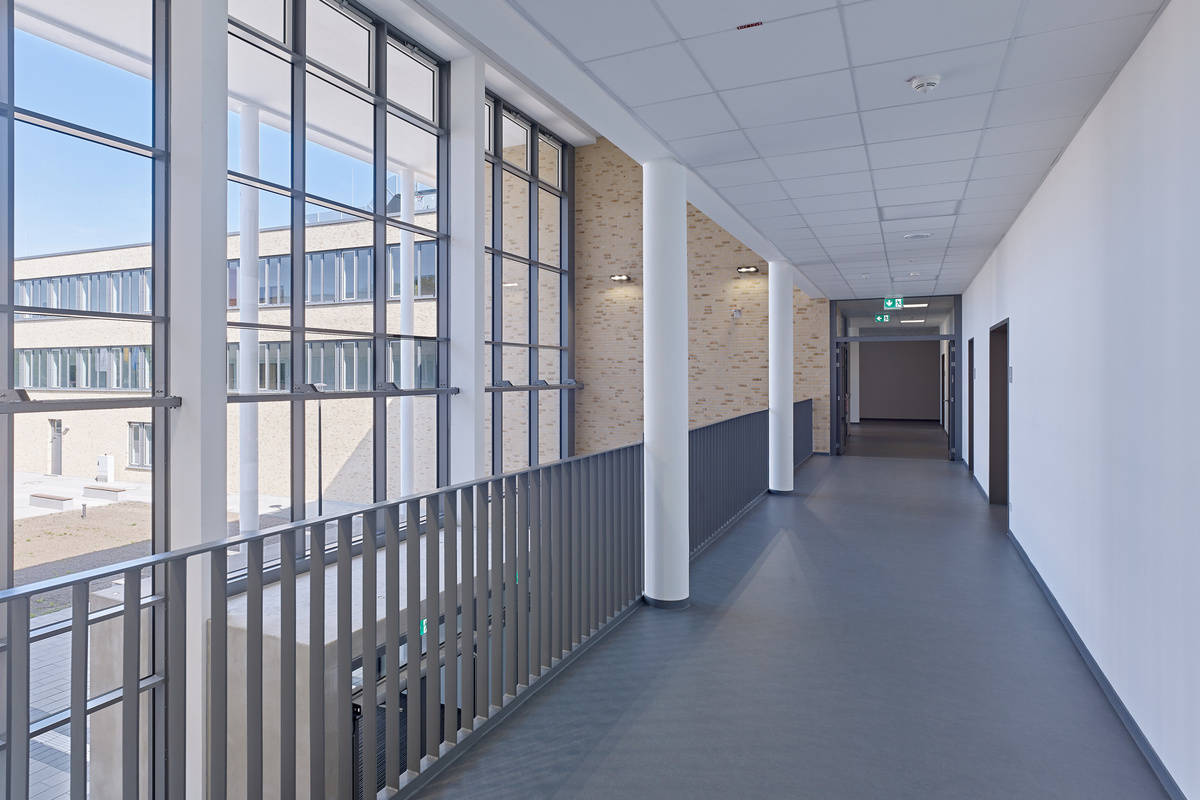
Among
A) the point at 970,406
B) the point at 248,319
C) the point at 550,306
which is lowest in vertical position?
the point at 970,406

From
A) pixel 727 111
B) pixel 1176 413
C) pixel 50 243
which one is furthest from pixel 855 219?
pixel 50 243

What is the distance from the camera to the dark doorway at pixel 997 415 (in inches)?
320

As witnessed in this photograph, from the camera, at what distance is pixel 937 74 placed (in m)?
3.22

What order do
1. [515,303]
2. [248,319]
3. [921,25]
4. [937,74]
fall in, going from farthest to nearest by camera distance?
[515,303]
[248,319]
[937,74]
[921,25]

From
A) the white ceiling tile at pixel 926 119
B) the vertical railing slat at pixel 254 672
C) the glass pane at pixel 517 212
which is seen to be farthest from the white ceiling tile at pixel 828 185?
the glass pane at pixel 517 212

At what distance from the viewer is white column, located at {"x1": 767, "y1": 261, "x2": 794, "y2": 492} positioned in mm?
8969

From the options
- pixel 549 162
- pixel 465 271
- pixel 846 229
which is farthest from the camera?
pixel 549 162

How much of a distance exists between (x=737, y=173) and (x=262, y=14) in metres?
5.28

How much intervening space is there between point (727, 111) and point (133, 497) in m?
5.16

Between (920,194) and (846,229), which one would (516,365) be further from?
(920,194)

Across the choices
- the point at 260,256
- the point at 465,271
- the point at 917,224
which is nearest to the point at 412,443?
the point at 465,271

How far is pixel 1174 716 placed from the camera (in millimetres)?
2521

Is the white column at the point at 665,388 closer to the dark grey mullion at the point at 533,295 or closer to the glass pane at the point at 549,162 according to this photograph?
the dark grey mullion at the point at 533,295

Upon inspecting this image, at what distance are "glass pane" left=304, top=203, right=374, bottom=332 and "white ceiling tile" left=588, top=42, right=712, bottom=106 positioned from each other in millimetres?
5080
